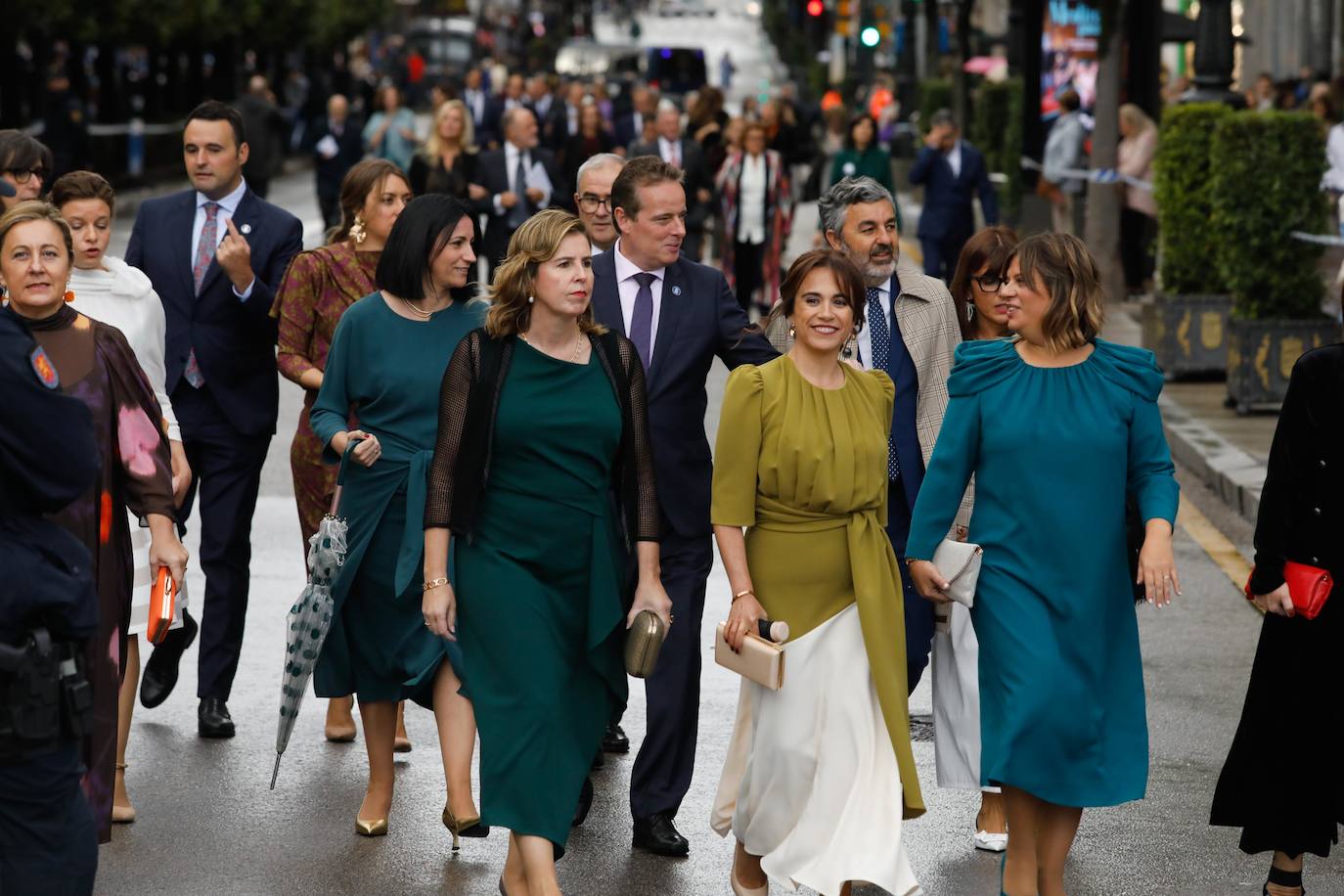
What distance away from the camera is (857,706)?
572cm

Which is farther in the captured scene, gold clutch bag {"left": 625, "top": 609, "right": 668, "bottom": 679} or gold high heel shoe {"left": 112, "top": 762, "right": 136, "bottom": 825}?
gold high heel shoe {"left": 112, "top": 762, "right": 136, "bottom": 825}

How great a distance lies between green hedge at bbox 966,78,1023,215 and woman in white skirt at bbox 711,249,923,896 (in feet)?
70.6

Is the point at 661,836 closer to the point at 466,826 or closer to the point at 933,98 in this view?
the point at 466,826

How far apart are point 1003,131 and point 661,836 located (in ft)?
81.4

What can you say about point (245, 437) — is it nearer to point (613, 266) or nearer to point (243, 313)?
point (243, 313)

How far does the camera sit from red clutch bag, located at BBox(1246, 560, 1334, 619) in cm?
567

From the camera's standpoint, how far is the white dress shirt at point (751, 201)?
19.2 metres

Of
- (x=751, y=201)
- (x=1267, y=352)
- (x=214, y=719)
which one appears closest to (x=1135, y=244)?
(x=751, y=201)

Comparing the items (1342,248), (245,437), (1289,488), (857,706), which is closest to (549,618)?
(857,706)

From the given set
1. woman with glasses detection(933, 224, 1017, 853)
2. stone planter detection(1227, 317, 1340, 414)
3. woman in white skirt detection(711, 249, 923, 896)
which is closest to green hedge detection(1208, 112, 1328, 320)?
stone planter detection(1227, 317, 1340, 414)

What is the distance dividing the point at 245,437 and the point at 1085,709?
3529 mm

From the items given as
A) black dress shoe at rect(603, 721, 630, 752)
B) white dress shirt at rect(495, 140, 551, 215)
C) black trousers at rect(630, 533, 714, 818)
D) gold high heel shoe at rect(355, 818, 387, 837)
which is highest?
white dress shirt at rect(495, 140, 551, 215)

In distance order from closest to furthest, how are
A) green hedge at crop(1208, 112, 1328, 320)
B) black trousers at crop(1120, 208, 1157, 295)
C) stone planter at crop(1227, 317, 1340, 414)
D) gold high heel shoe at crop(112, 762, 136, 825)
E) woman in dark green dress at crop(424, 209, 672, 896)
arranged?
woman in dark green dress at crop(424, 209, 672, 896) < gold high heel shoe at crop(112, 762, 136, 825) < stone planter at crop(1227, 317, 1340, 414) < green hedge at crop(1208, 112, 1328, 320) < black trousers at crop(1120, 208, 1157, 295)

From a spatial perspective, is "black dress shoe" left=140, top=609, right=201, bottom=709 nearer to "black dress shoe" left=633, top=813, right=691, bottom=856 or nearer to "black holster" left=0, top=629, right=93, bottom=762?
"black dress shoe" left=633, top=813, right=691, bottom=856
